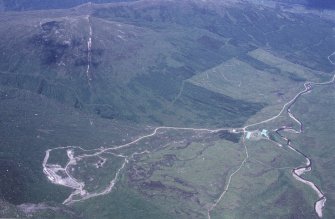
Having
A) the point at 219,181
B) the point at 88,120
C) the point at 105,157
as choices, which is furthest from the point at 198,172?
the point at 88,120

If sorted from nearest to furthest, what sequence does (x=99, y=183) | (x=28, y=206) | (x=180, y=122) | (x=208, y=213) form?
(x=28, y=206)
(x=208, y=213)
(x=99, y=183)
(x=180, y=122)

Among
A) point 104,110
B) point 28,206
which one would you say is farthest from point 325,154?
point 28,206

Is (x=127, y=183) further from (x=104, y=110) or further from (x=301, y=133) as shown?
(x=301, y=133)

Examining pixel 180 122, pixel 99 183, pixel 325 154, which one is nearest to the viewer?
pixel 99 183

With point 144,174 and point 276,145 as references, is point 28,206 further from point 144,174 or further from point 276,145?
point 276,145

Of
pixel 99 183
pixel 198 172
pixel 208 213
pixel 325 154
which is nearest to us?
pixel 208 213

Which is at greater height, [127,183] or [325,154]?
[127,183]

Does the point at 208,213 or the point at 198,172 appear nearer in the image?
the point at 208,213

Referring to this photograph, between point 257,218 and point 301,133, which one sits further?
point 301,133

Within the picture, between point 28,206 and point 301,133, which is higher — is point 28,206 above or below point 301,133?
above
